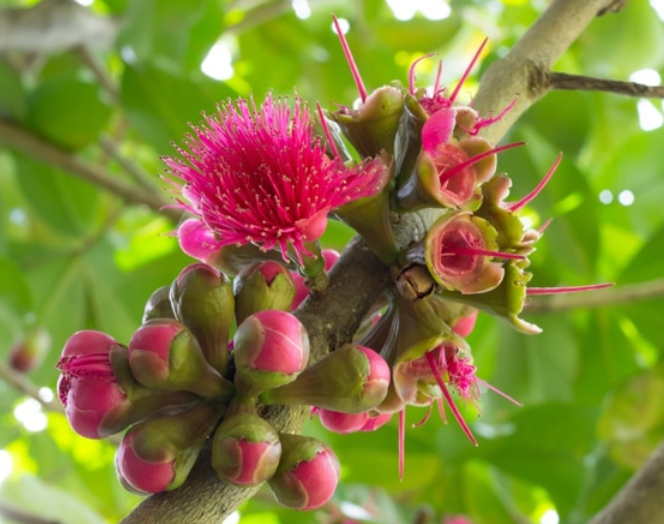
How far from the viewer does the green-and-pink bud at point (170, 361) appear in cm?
53

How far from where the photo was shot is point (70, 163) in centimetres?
147

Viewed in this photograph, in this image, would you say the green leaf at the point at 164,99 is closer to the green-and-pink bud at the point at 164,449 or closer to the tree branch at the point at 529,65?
the tree branch at the point at 529,65

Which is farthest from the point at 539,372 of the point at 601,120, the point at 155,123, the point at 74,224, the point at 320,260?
the point at 320,260

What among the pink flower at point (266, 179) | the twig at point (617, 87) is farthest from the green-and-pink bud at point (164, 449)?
the twig at point (617, 87)

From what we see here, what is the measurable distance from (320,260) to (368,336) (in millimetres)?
76

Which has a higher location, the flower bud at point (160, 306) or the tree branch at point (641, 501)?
the flower bud at point (160, 306)

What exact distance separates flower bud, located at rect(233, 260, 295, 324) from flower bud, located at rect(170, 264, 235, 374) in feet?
0.04

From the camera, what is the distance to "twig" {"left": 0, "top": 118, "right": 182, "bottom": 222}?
1.42 metres

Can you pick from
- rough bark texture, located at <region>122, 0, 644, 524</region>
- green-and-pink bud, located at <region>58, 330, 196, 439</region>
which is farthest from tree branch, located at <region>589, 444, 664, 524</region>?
green-and-pink bud, located at <region>58, 330, 196, 439</region>

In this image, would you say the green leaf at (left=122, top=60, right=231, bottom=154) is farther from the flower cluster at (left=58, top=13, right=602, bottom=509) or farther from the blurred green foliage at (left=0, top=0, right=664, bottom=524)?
the flower cluster at (left=58, top=13, right=602, bottom=509)

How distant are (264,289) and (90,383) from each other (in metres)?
0.13

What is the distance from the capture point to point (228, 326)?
1.93ft

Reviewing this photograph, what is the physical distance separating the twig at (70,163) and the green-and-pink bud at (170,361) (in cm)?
87

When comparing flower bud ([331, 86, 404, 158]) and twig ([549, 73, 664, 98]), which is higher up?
flower bud ([331, 86, 404, 158])
